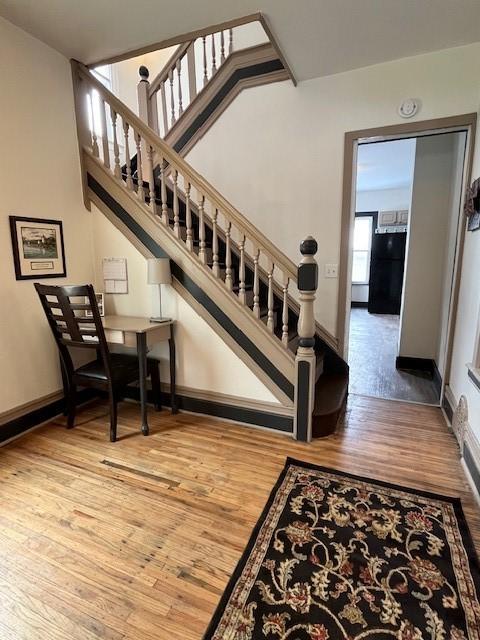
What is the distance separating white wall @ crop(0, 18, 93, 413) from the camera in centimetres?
235

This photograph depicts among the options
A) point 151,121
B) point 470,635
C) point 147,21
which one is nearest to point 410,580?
point 470,635

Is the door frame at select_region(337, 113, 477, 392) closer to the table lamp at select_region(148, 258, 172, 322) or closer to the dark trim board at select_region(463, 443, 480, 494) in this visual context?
the dark trim board at select_region(463, 443, 480, 494)

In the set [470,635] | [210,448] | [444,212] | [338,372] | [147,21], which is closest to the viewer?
[470,635]

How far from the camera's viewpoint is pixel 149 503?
184 centimetres

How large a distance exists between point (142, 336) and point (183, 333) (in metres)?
0.43

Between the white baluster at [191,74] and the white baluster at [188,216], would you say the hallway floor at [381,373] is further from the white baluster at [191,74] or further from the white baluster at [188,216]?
the white baluster at [191,74]

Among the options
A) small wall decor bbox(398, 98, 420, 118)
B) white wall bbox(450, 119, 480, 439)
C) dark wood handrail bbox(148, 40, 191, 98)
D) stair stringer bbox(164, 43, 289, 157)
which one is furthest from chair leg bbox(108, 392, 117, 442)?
dark wood handrail bbox(148, 40, 191, 98)

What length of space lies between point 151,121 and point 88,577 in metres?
4.11

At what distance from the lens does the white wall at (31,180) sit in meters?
2.35

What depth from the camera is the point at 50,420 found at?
2.80 meters

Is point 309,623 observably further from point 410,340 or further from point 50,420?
point 410,340

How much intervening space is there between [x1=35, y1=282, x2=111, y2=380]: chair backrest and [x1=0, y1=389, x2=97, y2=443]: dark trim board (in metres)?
0.57

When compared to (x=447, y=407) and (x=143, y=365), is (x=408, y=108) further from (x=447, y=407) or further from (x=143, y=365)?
(x=143, y=365)

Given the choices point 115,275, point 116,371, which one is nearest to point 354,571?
point 116,371
